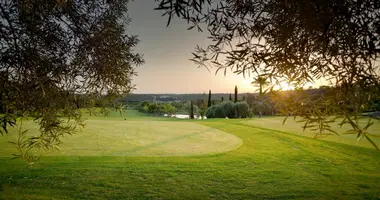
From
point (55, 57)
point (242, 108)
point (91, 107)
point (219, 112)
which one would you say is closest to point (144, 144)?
point (91, 107)

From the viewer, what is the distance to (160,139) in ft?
46.2

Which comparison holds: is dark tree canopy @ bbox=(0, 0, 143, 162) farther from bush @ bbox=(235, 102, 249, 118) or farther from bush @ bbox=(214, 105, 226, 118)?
bush @ bbox=(214, 105, 226, 118)

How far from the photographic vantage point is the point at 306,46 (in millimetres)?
1937

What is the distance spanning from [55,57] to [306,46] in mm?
3193

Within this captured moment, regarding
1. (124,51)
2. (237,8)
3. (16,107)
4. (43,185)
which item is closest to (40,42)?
(16,107)

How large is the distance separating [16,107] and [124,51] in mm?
1709

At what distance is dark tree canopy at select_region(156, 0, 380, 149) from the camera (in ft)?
5.16

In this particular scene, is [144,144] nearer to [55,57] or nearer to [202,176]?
[202,176]

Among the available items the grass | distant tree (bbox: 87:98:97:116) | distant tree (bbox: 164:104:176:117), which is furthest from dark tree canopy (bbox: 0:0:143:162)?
distant tree (bbox: 164:104:176:117)

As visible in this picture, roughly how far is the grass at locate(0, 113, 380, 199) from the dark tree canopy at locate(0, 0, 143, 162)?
3.58 metres

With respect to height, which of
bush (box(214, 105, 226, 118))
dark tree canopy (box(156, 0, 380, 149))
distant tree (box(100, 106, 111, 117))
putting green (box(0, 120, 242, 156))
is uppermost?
dark tree canopy (box(156, 0, 380, 149))

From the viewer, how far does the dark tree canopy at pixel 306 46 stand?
61.9 inches

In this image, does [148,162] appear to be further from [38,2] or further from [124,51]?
[38,2]

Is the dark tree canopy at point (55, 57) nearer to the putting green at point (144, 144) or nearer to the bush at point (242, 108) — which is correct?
the putting green at point (144, 144)
